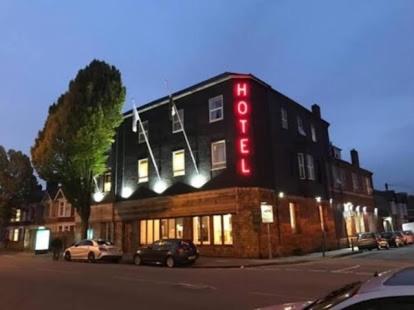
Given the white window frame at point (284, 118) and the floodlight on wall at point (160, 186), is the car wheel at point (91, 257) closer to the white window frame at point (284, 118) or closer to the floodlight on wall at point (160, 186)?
the floodlight on wall at point (160, 186)

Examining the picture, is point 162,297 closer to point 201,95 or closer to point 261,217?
point 261,217

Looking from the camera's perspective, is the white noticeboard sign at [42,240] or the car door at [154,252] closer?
the car door at [154,252]

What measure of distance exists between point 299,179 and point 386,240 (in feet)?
34.3

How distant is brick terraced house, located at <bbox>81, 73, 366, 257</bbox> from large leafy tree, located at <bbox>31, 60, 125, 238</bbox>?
106 inches

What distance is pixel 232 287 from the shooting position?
42.9 ft

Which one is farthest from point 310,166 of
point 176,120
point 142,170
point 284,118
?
point 142,170

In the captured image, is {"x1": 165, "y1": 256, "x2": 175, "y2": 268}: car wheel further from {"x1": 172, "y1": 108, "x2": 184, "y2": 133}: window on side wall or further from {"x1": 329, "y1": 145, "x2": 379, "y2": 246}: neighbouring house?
{"x1": 329, "y1": 145, "x2": 379, "y2": 246}: neighbouring house

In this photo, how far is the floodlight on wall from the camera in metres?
31.4

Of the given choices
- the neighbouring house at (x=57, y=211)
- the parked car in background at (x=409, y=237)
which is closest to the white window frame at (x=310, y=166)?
the parked car in background at (x=409, y=237)

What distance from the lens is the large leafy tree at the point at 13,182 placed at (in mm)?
50750

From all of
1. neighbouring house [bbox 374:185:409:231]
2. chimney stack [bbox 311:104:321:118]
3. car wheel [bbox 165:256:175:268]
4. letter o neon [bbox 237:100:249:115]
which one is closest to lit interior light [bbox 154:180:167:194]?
letter o neon [bbox 237:100:249:115]

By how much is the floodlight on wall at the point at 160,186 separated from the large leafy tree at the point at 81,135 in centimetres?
434

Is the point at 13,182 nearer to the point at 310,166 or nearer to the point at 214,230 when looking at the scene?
the point at 214,230

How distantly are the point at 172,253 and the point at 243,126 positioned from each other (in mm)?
9736
